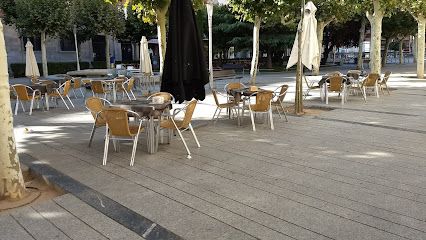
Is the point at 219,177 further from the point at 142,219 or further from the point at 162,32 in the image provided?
the point at 162,32

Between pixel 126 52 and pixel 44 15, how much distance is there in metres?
20.6

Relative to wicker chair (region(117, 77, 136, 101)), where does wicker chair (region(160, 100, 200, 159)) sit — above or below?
below

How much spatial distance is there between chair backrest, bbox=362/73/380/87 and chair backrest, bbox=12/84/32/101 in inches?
367

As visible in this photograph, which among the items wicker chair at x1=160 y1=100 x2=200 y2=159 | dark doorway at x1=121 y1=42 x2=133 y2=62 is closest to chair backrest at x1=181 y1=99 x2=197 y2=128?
wicker chair at x1=160 y1=100 x2=200 y2=159

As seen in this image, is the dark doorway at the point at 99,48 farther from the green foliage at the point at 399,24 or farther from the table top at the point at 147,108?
the table top at the point at 147,108

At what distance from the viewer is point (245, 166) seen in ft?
16.7

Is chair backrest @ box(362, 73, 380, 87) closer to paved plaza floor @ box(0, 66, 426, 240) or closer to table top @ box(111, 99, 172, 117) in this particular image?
paved plaza floor @ box(0, 66, 426, 240)

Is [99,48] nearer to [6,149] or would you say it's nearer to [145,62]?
[145,62]

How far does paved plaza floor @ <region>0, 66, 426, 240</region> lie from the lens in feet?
11.0

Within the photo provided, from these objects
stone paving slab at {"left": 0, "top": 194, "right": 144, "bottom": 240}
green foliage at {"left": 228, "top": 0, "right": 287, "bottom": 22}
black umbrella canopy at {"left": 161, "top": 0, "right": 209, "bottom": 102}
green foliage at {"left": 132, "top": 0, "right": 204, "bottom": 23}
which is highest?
green foliage at {"left": 228, "top": 0, "right": 287, "bottom": 22}

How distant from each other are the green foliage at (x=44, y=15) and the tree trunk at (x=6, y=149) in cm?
1562

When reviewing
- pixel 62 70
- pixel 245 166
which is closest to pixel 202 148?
pixel 245 166

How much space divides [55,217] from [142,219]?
82 centimetres

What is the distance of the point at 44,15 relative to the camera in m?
18.3
